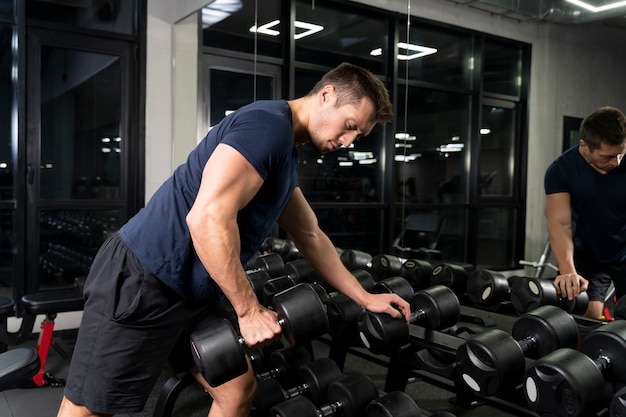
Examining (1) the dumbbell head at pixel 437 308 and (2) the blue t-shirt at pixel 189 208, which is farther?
(1) the dumbbell head at pixel 437 308

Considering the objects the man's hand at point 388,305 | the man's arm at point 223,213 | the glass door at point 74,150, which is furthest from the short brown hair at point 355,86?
the glass door at point 74,150

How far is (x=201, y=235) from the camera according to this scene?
1255 mm

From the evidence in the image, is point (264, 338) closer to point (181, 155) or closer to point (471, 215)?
point (471, 215)

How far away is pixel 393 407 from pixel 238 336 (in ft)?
1.89

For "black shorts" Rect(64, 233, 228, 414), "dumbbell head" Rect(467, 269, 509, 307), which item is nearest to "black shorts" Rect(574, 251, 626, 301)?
"dumbbell head" Rect(467, 269, 509, 307)

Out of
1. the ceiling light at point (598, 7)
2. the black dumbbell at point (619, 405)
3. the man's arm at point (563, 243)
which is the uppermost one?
the ceiling light at point (598, 7)

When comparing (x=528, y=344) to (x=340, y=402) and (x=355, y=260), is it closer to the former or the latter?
(x=340, y=402)

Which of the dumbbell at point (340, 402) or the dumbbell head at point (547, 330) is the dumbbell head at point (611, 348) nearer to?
the dumbbell head at point (547, 330)

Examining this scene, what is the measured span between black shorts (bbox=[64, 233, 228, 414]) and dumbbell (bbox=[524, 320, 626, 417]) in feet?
3.18

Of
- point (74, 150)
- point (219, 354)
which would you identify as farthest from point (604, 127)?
point (74, 150)

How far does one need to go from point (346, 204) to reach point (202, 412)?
1.44m

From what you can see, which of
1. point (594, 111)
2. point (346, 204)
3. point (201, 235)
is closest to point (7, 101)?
point (346, 204)

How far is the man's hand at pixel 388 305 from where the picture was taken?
1732 mm

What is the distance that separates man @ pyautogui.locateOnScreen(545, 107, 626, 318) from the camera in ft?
6.34
